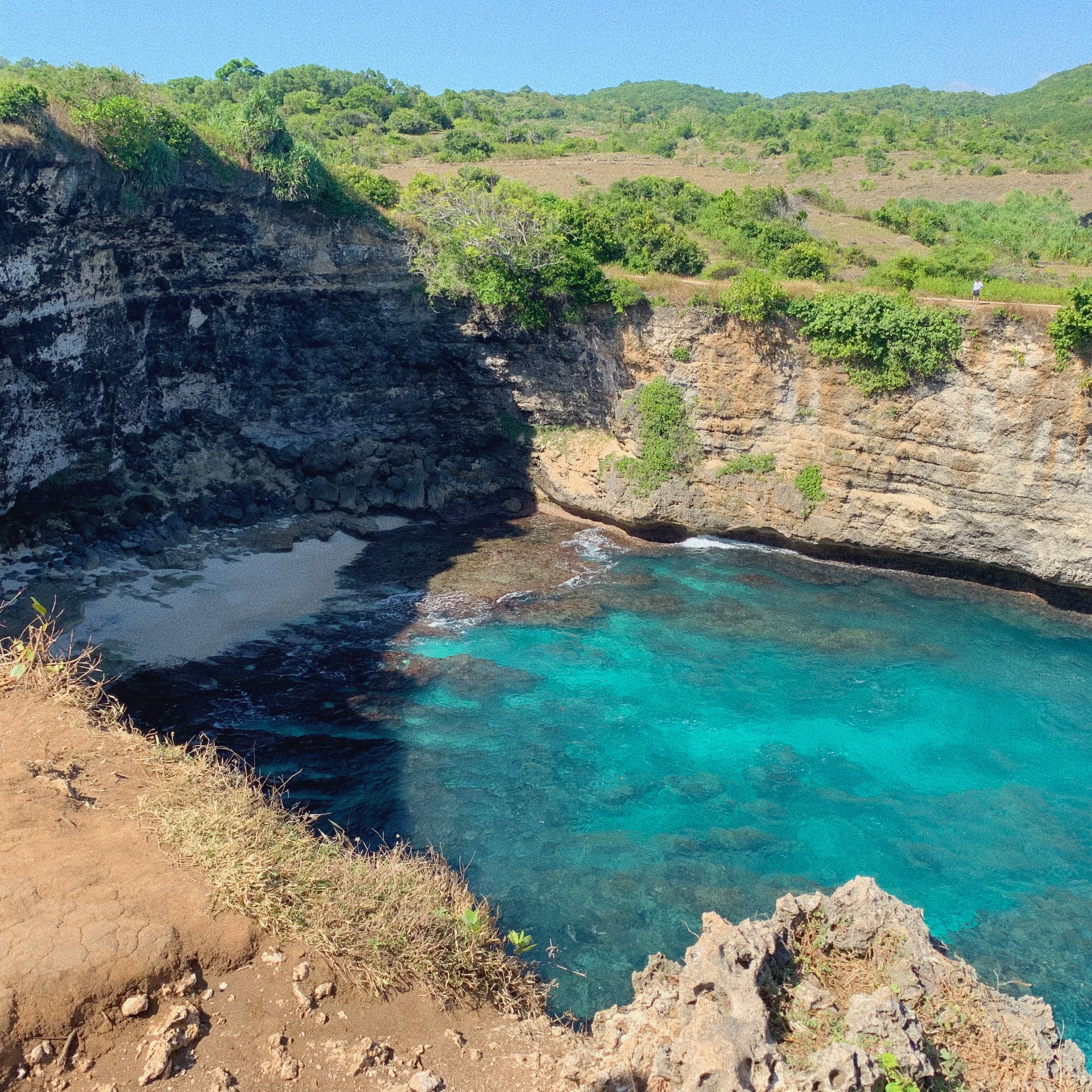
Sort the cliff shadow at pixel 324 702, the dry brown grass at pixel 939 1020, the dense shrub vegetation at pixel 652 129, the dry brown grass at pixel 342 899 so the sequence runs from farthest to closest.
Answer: the dense shrub vegetation at pixel 652 129 → the cliff shadow at pixel 324 702 → the dry brown grass at pixel 342 899 → the dry brown grass at pixel 939 1020

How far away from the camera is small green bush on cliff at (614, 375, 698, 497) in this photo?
30.0 m

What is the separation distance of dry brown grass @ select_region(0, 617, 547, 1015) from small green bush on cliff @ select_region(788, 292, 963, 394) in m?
20.5

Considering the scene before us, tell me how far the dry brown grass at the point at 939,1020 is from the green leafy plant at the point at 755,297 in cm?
2057

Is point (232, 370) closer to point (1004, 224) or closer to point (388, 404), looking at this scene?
point (388, 404)

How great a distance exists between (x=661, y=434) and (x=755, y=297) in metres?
5.52

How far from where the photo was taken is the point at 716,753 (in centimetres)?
2103

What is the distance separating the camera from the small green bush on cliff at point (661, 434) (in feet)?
98.3

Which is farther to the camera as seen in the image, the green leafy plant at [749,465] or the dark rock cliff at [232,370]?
the green leafy plant at [749,465]

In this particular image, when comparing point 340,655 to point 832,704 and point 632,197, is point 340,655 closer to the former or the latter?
point 832,704

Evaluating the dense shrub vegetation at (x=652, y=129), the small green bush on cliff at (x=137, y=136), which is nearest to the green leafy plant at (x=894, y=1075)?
the small green bush on cliff at (x=137, y=136)

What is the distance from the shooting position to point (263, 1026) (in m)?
9.14

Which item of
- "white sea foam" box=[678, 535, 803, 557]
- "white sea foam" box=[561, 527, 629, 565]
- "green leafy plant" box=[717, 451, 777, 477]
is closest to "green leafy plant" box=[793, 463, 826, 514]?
"green leafy plant" box=[717, 451, 777, 477]

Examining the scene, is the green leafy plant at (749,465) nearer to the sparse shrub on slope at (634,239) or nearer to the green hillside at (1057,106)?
the sparse shrub on slope at (634,239)

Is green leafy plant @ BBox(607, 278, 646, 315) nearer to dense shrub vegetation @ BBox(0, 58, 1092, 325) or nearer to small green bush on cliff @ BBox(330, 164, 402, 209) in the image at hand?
dense shrub vegetation @ BBox(0, 58, 1092, 325)
